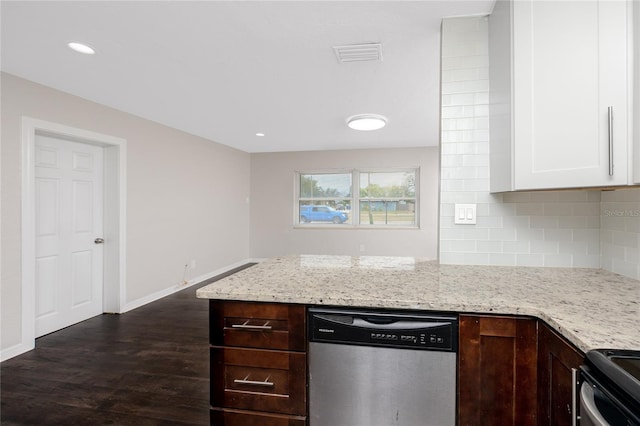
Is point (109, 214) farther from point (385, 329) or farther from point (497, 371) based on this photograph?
point (497, 371)

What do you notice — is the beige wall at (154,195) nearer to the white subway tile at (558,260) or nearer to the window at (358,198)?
the window at (358,198)

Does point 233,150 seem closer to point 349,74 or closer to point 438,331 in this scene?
point 349,74

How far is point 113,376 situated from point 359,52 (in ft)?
9.93

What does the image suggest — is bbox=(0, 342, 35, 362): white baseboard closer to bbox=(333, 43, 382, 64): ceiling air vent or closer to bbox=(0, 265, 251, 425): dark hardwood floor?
bbox=(0, 265, 251, 425): dark hardwood floor

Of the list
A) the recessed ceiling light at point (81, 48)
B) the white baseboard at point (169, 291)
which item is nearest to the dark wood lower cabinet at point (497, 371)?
the recessed ceiling light at point (81, 48)

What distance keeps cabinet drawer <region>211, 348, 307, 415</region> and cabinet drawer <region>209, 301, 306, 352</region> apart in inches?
1.4

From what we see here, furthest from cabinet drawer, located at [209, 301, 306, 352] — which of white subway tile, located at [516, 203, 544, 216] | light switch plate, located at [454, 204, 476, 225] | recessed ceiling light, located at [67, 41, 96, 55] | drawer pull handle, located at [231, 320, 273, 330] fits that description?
recessed ceiling light, located at [67, 41, 96, 55]

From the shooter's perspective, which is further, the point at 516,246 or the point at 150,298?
the point at 150,298

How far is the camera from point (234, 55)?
229 centimetres

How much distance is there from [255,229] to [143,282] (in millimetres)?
2933

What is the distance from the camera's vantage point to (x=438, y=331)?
109 cm

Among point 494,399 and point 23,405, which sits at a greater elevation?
point 494,399

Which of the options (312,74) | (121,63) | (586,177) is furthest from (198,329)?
(586,177)

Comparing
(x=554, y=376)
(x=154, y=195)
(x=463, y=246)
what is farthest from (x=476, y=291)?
(x=154, y=195)
